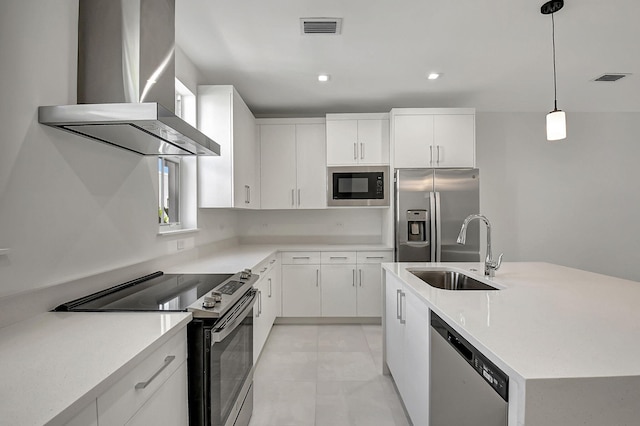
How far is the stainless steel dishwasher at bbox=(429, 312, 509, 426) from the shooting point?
96cm

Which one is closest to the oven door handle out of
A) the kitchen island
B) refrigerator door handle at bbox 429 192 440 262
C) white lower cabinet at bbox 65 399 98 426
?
white lower cabinet at bbox 65 399 98 426

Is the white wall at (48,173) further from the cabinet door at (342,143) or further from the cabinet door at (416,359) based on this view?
the cabinet door at (342,143)

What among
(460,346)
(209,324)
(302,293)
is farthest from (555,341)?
(302,293)

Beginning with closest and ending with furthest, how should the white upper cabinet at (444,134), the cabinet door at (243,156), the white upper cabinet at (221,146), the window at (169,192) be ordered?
1. the window at (169,192)
2. the white upper cabinet at (221,146)
3. the cabinet door at (243,156)
4. the white upper cabinet at (444,134)

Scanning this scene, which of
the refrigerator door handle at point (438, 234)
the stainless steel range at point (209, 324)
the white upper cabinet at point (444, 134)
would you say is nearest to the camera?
the stainless steel range at point (209, 324)

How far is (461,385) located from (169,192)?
8.22 feet

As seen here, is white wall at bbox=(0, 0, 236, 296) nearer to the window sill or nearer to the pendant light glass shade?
the window sill

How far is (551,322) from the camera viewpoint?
119cm

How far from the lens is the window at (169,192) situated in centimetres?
257

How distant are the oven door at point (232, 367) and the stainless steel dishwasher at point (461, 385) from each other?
95cm

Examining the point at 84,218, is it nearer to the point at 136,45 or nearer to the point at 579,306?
the point at 136,45

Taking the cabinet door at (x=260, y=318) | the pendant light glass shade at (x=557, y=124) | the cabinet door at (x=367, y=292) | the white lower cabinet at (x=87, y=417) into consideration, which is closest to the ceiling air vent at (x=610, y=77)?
the pendant light glass shade at (x=557, y=124)

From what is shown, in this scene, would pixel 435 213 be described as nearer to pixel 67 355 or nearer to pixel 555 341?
pixel 555 341

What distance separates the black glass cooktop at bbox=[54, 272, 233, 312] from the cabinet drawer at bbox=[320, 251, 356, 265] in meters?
1.87
